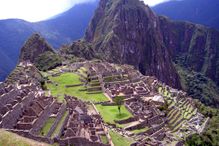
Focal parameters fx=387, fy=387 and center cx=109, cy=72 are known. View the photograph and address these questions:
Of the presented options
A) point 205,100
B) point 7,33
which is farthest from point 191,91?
point 7,33

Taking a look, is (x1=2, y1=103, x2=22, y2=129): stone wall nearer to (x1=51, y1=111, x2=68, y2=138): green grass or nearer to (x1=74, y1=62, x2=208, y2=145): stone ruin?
(x1=51, y1=111, x2=68, y2=138): green grass

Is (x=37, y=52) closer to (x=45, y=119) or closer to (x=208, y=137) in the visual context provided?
(x=208, y=137)

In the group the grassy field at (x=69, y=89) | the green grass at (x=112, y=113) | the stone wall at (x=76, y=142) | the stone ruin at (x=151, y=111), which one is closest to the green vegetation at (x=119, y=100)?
the green grass at (x=112, y=113)

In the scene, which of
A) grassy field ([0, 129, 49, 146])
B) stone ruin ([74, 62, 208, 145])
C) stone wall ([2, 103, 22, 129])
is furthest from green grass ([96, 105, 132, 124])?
grassy field ([0, 129, 49, 146])

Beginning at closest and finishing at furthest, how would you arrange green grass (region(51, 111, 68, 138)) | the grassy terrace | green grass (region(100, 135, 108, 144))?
green grass (region(51, 111, 68, 138))
green grass (region(100, 135, 108, 144))
the grassy terrace

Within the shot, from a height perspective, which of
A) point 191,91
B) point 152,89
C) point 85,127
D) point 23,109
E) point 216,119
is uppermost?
point 23,109

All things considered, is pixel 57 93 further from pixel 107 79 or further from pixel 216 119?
pixel 216 119
